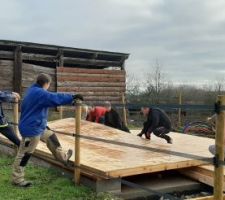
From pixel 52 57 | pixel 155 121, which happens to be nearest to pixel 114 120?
pixel 155 121

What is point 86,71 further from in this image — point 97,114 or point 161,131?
point 161,131

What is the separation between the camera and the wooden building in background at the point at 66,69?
18109 millimetres

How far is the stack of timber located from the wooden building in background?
12.2 meters

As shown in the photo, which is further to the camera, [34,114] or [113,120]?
[113,120]

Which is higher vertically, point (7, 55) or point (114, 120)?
→ point (7, 55)

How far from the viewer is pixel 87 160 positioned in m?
6.88

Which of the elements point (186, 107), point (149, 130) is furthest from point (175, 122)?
point (186, 107)

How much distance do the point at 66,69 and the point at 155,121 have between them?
33.1 feet

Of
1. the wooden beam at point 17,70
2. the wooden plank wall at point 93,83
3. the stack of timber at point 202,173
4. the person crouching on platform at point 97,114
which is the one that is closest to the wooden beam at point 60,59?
the wooden beam at point 17,70

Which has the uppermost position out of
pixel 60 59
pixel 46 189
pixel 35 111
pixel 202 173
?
pixel 60 59

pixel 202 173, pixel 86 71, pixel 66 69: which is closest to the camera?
pixel 202 173

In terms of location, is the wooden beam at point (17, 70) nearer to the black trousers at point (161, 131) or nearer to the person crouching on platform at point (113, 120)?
the person crouching on platform at point (113, 120)

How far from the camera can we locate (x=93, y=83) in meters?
20.6

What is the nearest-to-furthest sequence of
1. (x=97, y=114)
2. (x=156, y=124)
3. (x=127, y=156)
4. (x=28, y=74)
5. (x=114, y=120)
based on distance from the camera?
(x=127, y=156) → (x=156, y=124) → (x=114, y=120) → (x=97, y=114) → (x=28, y=74)
